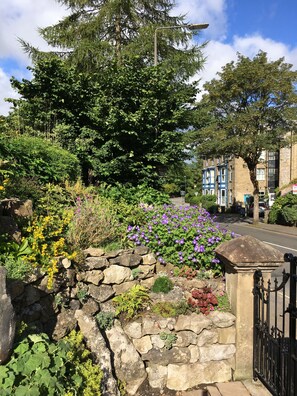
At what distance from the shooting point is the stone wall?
11.4 ft

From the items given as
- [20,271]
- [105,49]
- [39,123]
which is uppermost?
[105,49]

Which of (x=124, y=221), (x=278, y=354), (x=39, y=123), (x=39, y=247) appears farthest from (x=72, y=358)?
(x=39, y=123)

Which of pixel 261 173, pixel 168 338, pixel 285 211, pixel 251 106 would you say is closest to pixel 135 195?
pixel 168 338

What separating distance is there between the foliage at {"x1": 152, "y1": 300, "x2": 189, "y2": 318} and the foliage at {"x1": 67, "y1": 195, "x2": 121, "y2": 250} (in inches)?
47.4

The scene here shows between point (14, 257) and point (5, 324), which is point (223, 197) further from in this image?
point (5, 324)

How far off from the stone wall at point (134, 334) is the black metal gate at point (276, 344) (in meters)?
0.39

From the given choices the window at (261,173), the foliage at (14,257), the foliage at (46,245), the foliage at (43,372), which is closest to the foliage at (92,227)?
the foliage at (46,245)

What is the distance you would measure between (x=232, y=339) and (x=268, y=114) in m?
20.6

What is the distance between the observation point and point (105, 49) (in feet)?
39.8

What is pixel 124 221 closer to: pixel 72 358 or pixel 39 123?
pixel 72 358

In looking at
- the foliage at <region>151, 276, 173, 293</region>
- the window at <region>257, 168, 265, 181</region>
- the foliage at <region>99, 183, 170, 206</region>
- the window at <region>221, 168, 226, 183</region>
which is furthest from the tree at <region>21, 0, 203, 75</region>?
the window at <region>221, 168, 226, 183</region>

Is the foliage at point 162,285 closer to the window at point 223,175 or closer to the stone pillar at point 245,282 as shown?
the stone pillar at point 245,282

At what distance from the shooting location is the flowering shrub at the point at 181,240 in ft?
15.1

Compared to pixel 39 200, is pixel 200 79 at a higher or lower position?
higher
